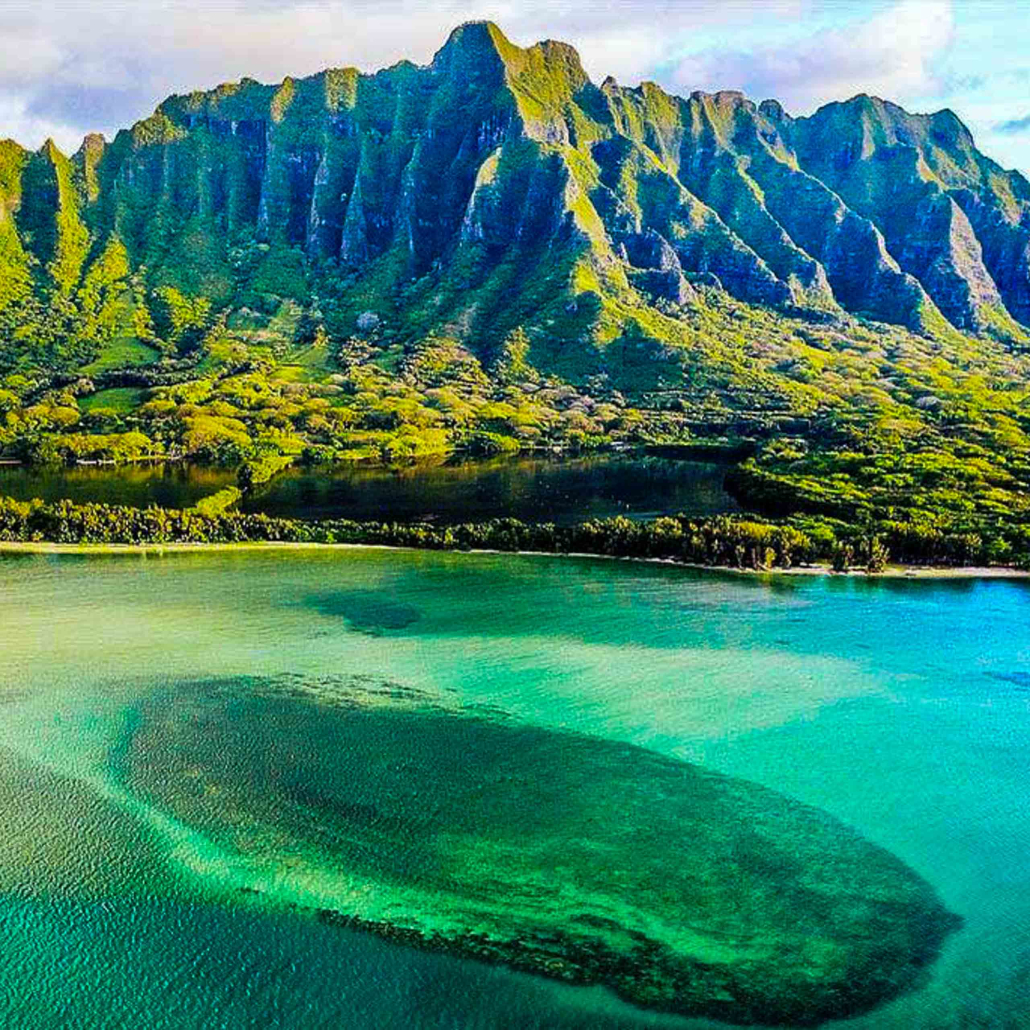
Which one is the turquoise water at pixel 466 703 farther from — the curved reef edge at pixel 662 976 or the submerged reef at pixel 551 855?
the submerged reef at pixel 551 855

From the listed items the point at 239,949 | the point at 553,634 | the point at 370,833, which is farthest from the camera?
the point at 553,634

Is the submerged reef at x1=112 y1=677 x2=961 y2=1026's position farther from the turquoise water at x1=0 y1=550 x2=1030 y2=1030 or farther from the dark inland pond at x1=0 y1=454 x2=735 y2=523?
the dark inland pond at x1=0 y1=454 x2=735 y2=523

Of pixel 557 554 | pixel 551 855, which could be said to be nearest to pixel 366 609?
pixel 557 554

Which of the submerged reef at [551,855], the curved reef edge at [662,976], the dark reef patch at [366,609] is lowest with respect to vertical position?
the curved reef edge at [662,976]

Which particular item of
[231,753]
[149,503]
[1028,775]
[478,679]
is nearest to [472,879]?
[231,753]

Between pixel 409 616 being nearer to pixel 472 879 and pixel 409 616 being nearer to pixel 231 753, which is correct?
pixel 231 753

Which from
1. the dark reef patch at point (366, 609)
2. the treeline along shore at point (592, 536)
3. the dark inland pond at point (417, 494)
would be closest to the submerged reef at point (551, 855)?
the dark reef patch at point (366, 609)
